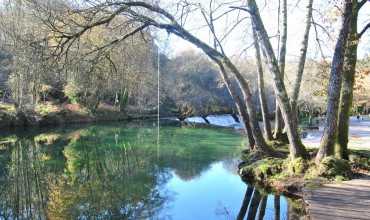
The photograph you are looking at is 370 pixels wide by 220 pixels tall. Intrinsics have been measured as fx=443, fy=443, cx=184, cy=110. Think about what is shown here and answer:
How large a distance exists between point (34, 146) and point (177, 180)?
34.8 feet

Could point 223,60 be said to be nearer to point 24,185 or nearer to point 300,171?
point 300,171

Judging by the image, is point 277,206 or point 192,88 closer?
point 277,206

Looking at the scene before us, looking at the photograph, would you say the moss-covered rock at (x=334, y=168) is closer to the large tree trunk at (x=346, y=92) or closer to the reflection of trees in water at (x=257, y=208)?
the large tree trunk at (x=346, y=92)

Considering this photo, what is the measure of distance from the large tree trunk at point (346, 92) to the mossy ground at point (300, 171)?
0.43 metres

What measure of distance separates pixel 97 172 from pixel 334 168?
26.1 feet

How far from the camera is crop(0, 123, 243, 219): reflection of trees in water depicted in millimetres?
10062

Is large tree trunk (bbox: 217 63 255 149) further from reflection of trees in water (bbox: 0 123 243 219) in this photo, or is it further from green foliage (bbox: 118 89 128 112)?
green foliage (bbox: 118 89 128 112)

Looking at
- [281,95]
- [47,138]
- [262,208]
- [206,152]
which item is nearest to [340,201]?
[262,208]

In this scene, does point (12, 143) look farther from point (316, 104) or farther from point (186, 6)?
point (316, 104)

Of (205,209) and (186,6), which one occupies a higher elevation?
Answer: (186,6)

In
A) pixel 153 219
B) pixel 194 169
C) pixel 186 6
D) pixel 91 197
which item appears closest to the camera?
pixel 153 219

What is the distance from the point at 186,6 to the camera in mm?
12578

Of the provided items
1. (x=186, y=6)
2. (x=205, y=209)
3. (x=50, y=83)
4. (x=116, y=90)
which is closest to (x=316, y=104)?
(x=116, y=90)

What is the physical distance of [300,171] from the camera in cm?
1048
